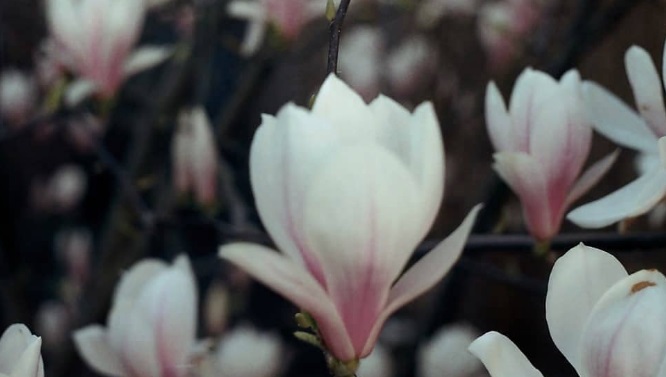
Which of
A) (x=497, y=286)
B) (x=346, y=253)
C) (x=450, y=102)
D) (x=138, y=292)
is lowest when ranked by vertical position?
(x=497, y=286)

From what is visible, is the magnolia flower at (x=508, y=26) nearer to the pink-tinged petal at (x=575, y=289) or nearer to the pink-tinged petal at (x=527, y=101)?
the pink-tinged petal at (x=527, y=101)

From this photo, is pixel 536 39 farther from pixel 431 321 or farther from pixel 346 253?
pixel 346 253

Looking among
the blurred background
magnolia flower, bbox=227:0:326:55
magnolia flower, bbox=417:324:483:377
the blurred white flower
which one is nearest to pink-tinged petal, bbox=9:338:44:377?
the blurred background

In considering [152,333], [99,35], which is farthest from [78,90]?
[152,333]

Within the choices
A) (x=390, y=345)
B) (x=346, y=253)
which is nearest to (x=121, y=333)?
(x=346, y=253)

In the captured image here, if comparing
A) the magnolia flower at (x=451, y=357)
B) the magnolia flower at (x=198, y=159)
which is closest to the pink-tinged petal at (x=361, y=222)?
the magnolia flower at (x=198, y=159)

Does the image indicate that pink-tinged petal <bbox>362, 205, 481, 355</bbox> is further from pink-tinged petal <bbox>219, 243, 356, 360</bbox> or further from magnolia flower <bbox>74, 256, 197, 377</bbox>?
magnolia flower <bbox>74, 256, 197, 377</bbox>
